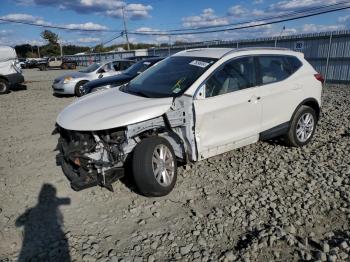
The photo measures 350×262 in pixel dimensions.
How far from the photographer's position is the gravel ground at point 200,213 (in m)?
3.03

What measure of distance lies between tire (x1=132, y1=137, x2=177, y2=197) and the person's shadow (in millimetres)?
1030

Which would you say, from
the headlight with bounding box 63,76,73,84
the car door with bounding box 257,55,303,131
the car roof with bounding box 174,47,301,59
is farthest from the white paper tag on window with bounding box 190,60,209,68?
the headlight with bounding box 63,76,73,84

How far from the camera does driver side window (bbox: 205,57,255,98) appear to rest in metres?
4.31

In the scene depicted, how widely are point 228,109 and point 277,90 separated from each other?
3.72ft

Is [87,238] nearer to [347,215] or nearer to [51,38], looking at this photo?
[347,215]

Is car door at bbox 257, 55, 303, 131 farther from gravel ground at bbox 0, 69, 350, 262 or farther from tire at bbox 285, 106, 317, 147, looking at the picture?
gravel ground at bbox 0, 69, 350, 262

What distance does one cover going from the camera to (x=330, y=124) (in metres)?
7.18

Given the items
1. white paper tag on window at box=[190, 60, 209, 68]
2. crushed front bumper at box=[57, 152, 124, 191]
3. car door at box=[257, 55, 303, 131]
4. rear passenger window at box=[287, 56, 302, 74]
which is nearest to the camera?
crushed front bumper at box=[57, 152, 124, 191]

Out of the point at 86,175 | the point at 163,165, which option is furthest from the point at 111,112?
the point at 163,165

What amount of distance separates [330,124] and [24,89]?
50.3 ft

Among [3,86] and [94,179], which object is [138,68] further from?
[3,86]

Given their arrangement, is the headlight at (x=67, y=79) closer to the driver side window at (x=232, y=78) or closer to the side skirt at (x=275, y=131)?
the driver side window at (x=232, y=78)

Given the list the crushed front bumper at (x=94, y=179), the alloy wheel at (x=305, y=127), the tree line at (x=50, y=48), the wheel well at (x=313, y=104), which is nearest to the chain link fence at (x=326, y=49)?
the wheel well at (x=313, y=104)

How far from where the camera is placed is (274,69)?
5105 mm
